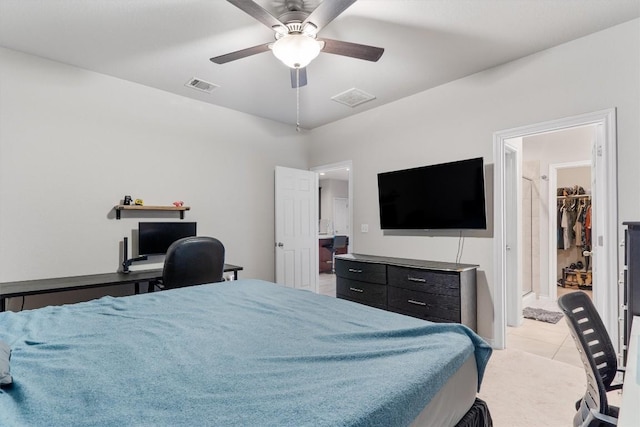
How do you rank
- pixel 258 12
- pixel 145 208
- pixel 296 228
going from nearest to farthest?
pixel 258 12 < pixel 145 208 < pixel 296 228

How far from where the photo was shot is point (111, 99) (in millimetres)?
3361

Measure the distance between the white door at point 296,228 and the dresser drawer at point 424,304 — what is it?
1786 millimetres

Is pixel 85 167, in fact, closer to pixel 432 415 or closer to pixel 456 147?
pixel 432 415

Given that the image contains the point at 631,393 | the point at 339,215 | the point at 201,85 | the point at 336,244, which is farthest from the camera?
the point at 339,215

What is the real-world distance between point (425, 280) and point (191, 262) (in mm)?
2287

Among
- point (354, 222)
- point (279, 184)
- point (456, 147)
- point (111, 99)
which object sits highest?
point (111, 99)

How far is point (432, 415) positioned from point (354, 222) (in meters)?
3.46

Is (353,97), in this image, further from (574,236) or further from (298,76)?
(574,236)

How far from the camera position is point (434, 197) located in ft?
11.4

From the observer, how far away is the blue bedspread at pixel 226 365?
831mm

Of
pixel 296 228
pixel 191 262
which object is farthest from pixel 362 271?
pixel 191 262

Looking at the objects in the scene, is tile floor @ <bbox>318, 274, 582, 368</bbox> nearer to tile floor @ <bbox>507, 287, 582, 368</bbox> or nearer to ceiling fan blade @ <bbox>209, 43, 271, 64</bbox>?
tile floor @ <bbox>507, 287, 582, 368</bbox>

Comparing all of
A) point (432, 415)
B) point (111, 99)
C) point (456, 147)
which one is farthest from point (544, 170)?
point (111, 99)

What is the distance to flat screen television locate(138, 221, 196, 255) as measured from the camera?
3432 millimetres
